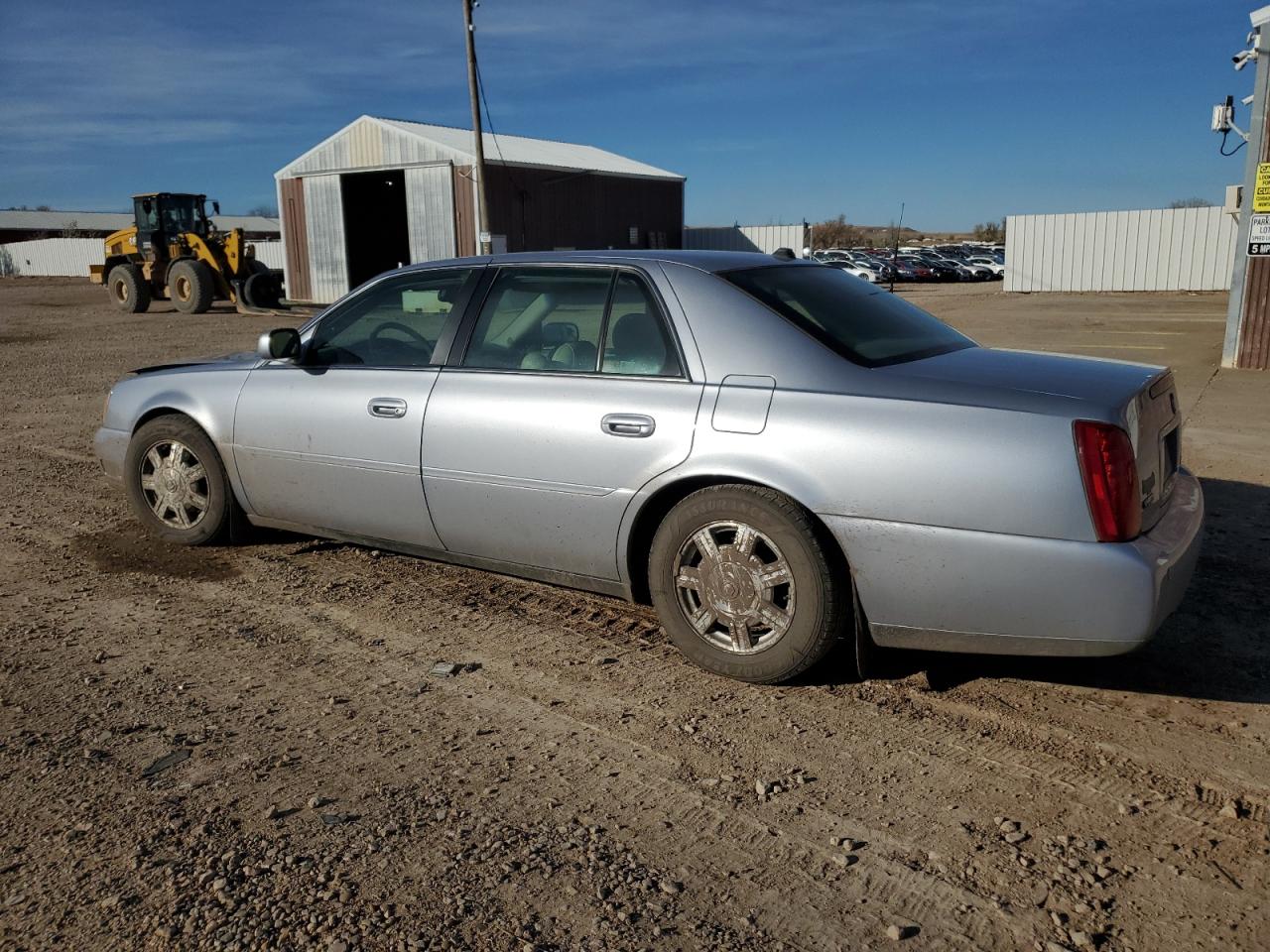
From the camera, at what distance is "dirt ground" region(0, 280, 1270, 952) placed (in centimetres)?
255

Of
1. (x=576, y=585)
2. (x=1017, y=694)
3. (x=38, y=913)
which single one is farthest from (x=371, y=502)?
(x=1017, y=694)

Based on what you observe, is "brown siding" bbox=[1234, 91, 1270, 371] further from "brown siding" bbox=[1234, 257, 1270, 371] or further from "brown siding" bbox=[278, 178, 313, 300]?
"brown siding" bbox=[278, 178, 313, 300]

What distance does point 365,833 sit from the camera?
2.90 metres

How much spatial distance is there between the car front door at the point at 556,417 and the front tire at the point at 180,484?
1.48m

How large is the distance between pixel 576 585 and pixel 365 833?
5.35ft

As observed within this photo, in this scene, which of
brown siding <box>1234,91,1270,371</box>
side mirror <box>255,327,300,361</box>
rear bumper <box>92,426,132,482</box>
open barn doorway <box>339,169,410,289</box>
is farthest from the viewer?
open barn doorway <box>339,169,410,289</box>

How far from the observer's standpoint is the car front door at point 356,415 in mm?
4727

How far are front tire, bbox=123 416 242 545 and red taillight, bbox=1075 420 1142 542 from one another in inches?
159

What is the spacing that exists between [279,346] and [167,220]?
2656cm

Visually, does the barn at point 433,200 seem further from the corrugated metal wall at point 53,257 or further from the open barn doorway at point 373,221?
the corrugated metal wall at point 53,257

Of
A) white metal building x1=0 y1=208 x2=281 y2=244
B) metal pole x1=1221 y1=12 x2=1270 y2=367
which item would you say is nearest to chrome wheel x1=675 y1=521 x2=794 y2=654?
metal pole x1=1221 y1=12 x2=1270 y2=367

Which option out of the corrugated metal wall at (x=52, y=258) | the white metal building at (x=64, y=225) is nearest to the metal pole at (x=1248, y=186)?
the corrugated metal wall at (x=52, y=258)

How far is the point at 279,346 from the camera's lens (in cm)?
514

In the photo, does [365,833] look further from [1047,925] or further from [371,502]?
[371,502]
